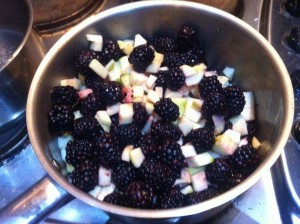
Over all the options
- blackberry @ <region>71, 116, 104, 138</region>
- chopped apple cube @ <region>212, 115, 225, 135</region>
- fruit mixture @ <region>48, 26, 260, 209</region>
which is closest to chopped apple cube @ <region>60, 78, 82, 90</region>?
fruit mixture @ <region>48, 26, 260, 209</region>

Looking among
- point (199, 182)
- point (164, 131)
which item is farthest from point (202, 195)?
point (164, 131)

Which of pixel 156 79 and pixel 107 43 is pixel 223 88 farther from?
pixel 107 43

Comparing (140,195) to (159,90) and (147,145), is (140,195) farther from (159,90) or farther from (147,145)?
(159,90)

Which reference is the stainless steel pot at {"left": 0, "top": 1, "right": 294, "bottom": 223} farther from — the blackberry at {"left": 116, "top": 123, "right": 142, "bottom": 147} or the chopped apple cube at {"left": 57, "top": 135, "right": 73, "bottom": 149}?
the blackberry at {"left": 116, "top": 123, "right": 142, "bottom": 147}

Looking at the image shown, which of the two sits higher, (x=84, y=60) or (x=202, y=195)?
(x=84, y=60)

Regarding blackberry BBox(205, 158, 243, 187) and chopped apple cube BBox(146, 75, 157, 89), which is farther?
chopped apple cube BBox(146, 75, 157, 89)

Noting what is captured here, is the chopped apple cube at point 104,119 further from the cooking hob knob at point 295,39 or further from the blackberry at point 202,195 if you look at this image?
the cooking hob knob at point 295,39

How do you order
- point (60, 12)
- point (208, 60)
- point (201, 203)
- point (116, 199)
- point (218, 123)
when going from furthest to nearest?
point (60, 12) < point (208, 60) < point (218, 123) < point (116, 199) < point (201, 203)
